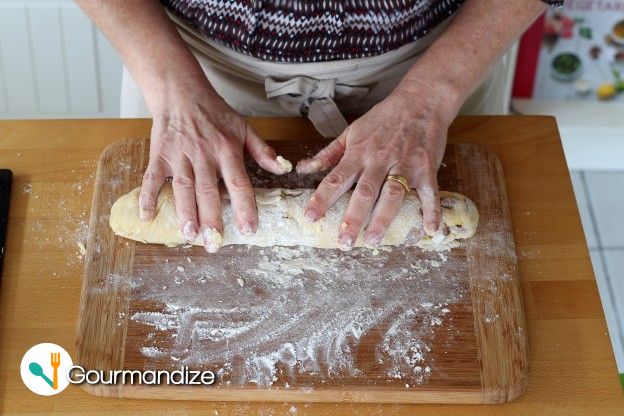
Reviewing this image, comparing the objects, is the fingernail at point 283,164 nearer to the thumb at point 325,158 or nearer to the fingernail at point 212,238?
the thumb at point 325,158

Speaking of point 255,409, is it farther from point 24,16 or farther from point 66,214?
point 24,16

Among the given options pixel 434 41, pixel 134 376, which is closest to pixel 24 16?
pixel 434 41

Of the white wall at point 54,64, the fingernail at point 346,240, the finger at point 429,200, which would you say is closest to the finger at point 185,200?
the fingernail at point 346,240

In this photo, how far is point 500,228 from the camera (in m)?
1.32

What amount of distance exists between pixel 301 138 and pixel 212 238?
313 millimetres

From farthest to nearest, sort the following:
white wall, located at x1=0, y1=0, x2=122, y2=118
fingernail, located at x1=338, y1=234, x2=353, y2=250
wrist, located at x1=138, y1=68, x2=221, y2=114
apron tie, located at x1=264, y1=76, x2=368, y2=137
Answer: white wall, located at x1=0, y1=0, x2=122, y2=118 → apron tie, located at x1=264, y1=76, x2=368, y2=137 → wrist, located at x1=138, y1=68, x2=221, y2=114 → fingernail, located at x1=338, y1=234, x2=353, y2=250

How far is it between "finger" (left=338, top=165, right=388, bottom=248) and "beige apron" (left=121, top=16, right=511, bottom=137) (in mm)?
213

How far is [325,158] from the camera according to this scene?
4.28 feet

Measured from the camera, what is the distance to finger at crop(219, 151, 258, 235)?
4.02 feet

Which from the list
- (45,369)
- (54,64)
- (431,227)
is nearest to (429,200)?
(431,227)

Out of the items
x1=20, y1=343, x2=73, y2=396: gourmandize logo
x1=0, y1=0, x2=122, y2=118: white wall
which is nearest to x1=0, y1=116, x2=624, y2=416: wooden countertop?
x1=20, y1=343, x2=73, y2=396: gourmandize logo

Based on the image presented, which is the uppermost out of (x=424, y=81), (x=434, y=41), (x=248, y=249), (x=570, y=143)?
(x=570, y=143)

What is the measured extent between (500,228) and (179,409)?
1.97 feet

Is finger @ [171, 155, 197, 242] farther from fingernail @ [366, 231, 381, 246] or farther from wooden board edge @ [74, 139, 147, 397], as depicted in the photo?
fingernail @ [366, 231, 381, 246]
